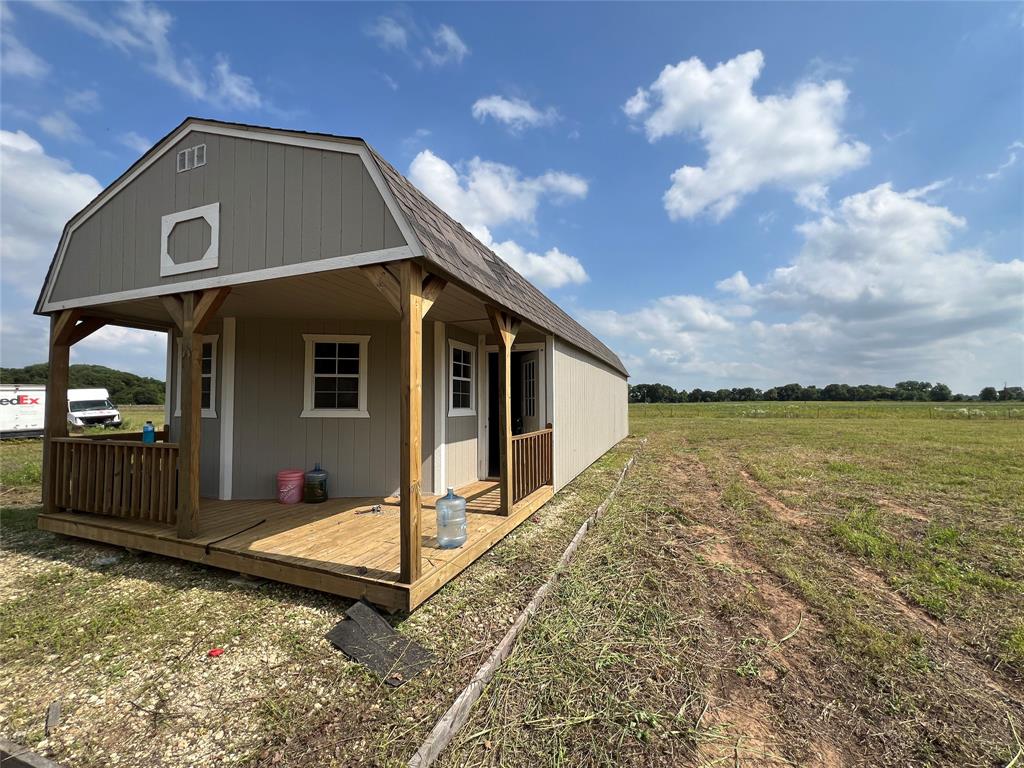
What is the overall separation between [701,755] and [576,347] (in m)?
7.15

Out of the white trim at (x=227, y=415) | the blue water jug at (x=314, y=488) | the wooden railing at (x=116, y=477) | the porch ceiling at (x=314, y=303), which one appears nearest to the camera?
the porch ceiling at (x=314, y=303)

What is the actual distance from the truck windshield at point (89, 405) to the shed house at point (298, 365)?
69.4 ft

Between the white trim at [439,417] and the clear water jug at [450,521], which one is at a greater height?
the white trim at [439,417]

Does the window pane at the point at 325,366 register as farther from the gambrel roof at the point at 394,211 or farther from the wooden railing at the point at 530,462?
the wooden railing at the point at 530,462

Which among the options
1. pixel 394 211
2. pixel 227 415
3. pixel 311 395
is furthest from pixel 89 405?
pixel 394 211

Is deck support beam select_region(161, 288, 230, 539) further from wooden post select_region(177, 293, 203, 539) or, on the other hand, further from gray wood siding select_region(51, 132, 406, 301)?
gray wood siding select_region(51, 132, 406, 301)

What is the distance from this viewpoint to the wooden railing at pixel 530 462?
Result: 584 centimetres

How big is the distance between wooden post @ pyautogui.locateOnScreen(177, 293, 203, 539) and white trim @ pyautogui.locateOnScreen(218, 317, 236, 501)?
1.82m

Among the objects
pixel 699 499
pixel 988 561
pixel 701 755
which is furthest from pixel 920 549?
pixel 701 755

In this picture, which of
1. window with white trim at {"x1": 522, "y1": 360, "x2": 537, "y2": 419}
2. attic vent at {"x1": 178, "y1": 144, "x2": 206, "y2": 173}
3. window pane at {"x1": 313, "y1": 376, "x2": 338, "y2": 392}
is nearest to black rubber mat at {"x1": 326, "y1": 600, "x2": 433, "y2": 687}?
window pane at {"x1": 313, "y1": 376, "x2": 338, "y2": 392}

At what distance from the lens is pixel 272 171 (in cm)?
403

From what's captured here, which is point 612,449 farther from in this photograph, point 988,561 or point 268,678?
point 268,678

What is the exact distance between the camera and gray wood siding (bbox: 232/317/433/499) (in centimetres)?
615

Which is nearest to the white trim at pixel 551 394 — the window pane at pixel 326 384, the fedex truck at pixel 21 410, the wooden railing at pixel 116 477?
the window pane at pixel 326 384
